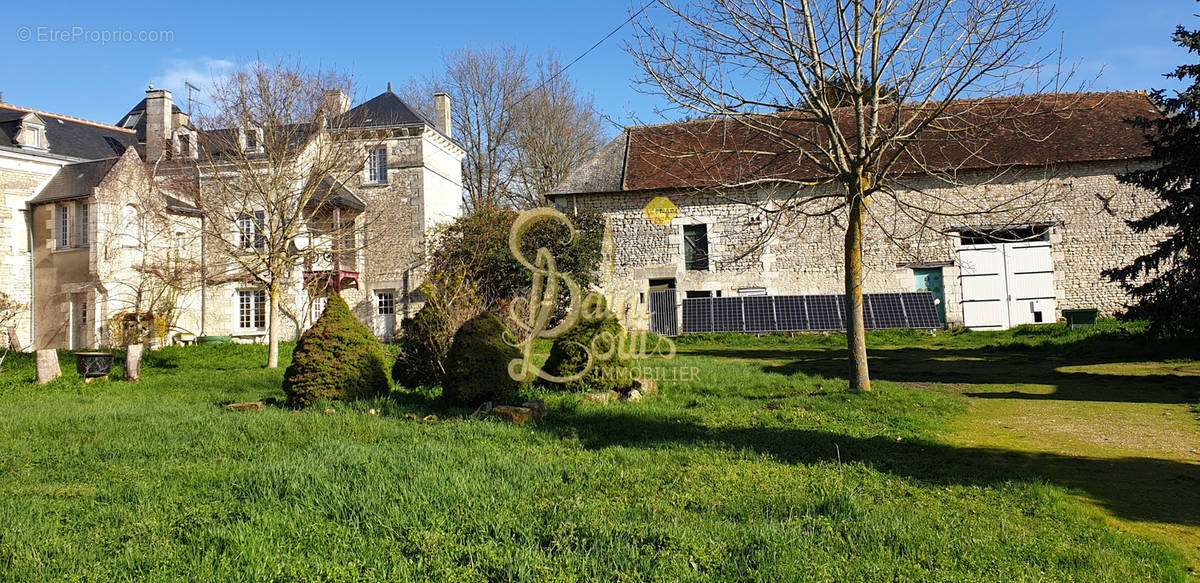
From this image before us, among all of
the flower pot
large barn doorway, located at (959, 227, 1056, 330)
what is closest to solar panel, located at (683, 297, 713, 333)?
large barn doorway, located at (959, 227, 1056, 330)

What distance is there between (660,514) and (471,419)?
3.75 meters

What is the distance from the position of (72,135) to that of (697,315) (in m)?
24.2

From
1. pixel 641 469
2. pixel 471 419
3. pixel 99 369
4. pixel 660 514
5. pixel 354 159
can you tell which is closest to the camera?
pixel 660 514

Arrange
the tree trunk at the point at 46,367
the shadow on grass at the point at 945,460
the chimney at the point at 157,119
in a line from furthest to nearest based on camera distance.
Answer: the chimney at the point at 157,119 < the tree trunk at the point at 46,367 < the shadow on grass at the point at 945,460

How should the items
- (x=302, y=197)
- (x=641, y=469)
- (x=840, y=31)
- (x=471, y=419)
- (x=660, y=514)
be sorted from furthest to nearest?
(x=302, y=197) < (x=840, y=31) < (x=471, y=419) < (x=641, y=469) < (x=660, y=514)

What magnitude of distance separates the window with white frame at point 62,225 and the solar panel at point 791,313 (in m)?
22.6

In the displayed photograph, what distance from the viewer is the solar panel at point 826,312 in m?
20.3

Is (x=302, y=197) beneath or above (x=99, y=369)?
above

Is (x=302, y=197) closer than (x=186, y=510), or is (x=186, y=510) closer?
(x=186, y=510)

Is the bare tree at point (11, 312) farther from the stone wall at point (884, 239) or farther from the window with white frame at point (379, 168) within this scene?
the stone wall at point (884, 239)

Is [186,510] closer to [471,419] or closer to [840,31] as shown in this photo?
[471,419]

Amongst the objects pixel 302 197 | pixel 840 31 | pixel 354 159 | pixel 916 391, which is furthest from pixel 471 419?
pixel 354 159

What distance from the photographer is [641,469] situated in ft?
18.1

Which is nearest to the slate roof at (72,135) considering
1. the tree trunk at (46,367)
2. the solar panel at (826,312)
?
the tree trunk at (46,367)
